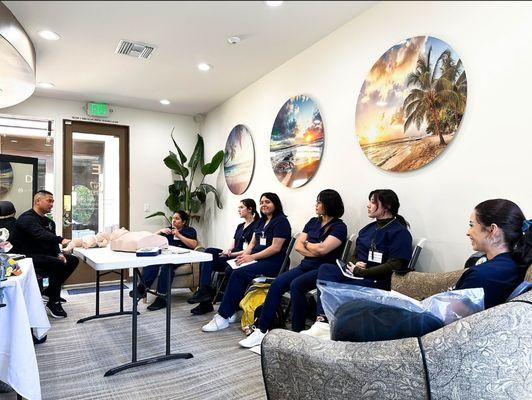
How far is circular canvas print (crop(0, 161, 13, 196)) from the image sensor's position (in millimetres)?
4488

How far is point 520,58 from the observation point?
196cm

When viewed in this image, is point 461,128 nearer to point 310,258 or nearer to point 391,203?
point 391,203

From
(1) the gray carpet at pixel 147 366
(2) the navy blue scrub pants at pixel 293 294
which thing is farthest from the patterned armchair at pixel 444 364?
(2) the navy blue scrub pants at pixel 293 294

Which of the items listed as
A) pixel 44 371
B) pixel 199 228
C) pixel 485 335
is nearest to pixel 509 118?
pixel 485 335

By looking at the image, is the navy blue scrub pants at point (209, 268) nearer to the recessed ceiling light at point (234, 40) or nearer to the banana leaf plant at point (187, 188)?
the banana leaf plant at point (187, 188)

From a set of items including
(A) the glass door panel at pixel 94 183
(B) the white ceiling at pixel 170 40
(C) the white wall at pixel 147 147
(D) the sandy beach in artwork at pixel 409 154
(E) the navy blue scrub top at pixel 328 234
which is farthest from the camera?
(C) the white wall at pixel 147 147

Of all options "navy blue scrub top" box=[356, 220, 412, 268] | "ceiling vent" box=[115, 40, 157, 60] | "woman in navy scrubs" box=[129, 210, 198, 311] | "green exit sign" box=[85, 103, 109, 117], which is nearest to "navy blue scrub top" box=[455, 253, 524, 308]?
"navy blue scrub top" box=[356, 220, 412, 268]

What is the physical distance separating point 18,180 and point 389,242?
462 centimetres

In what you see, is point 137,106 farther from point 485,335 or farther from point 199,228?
point 485,335

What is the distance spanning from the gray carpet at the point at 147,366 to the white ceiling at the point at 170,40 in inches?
95.4

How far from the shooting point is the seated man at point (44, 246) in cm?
354

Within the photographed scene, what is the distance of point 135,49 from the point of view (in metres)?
3.52

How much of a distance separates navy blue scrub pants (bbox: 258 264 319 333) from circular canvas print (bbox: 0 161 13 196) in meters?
3.75

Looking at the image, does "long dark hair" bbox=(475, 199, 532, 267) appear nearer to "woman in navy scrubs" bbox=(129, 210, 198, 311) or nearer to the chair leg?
the chair leg
